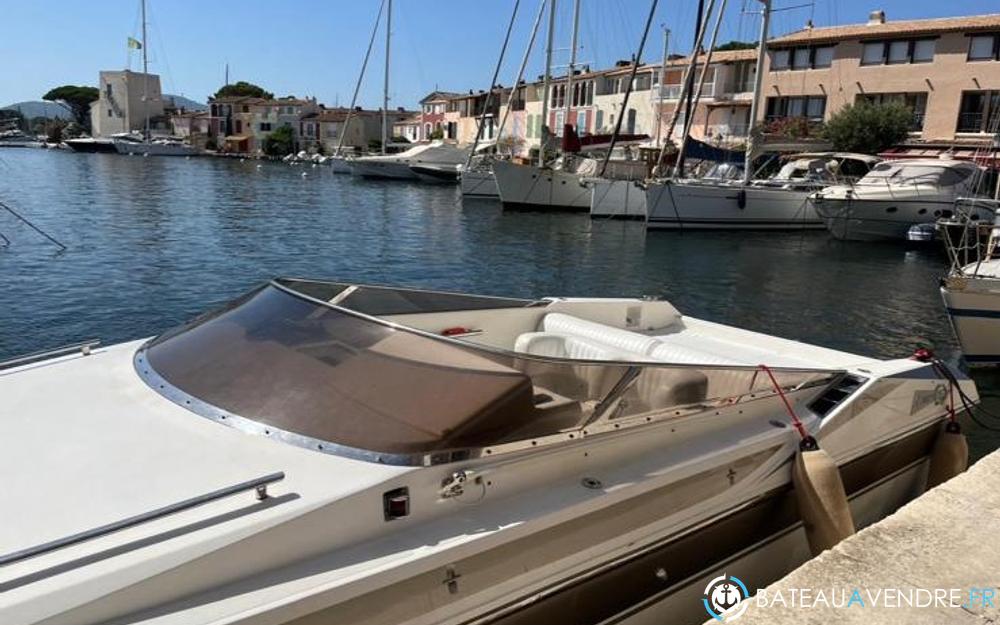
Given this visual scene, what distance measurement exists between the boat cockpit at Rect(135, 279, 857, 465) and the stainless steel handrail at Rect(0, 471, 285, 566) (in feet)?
1.18

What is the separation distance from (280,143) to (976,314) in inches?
3641

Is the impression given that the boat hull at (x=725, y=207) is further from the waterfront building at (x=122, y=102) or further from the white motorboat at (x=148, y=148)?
the waterfront building at (x=122, y=102)

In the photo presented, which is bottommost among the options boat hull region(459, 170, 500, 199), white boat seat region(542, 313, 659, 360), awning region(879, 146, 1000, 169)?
white boat seat region(542, 313, 659, 360)

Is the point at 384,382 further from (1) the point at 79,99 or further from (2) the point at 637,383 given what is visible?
(1) the point at 79,99

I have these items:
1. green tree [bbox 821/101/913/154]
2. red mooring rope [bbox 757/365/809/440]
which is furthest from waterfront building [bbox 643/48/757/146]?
red mooring rope [bbox 757/365/809/440]

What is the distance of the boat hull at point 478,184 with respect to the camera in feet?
134

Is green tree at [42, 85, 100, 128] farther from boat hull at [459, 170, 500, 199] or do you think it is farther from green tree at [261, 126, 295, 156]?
boat hull at [459, 170, 500, 199]

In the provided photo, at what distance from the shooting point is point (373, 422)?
2.85 metres

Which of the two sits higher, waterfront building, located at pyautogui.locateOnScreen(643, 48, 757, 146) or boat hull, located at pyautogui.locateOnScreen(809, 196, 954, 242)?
waterfront building, located at pyautogui.locateOnScreen(643, 48, 757, 146)

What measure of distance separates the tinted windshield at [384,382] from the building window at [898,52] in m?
41.0

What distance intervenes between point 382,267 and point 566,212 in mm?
17308

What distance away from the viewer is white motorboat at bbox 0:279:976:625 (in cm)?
225

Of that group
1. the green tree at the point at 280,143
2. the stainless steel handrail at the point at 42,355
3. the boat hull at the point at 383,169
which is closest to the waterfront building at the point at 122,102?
the green tree at the point at 280,143

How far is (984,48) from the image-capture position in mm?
34688
